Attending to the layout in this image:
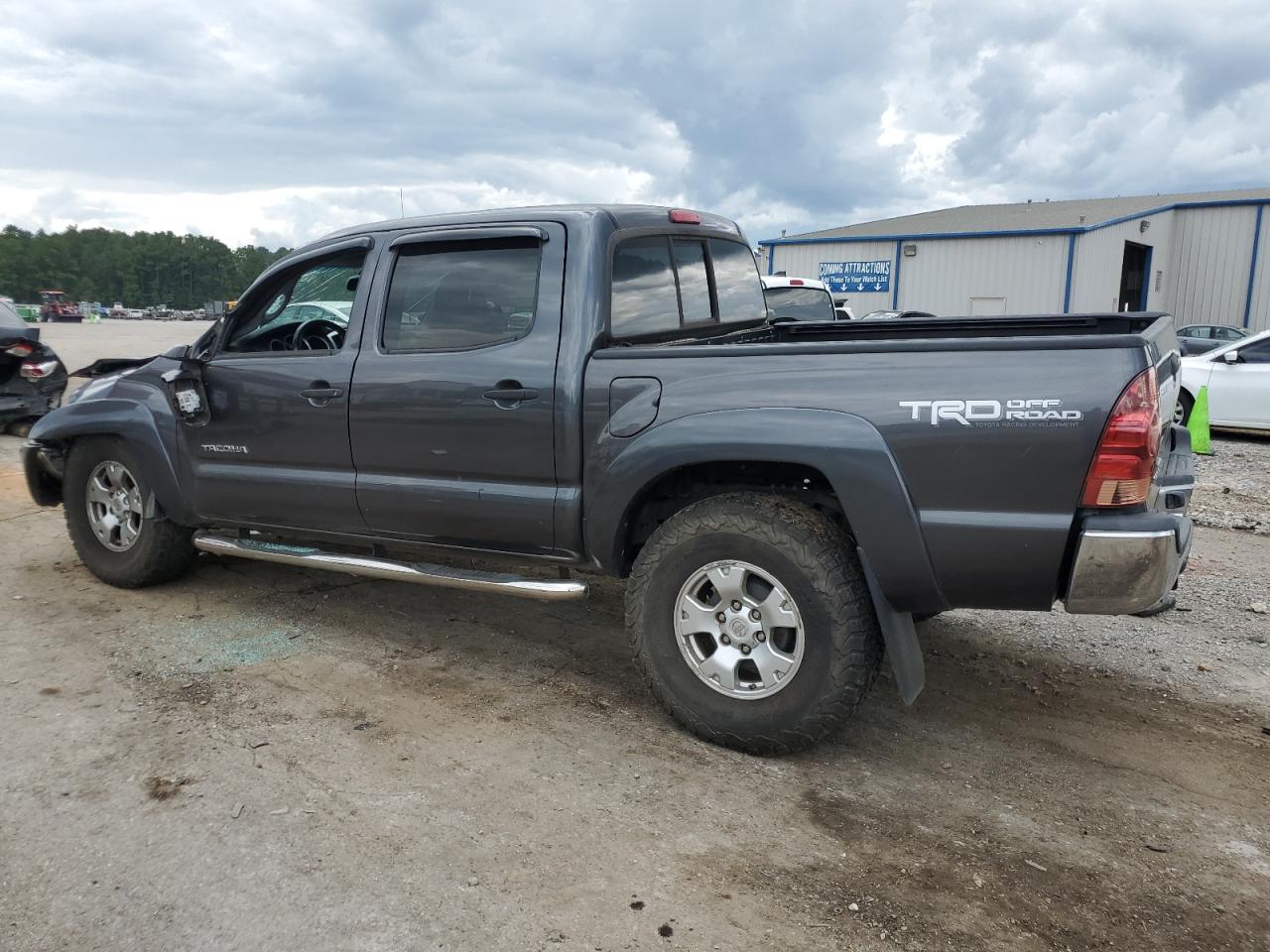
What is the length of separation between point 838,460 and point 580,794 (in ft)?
4.66

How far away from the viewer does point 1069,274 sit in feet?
88.1

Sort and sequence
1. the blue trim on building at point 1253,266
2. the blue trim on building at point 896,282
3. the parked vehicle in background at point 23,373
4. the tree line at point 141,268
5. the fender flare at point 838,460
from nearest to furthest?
the fender flare at point 838,460 < the parked vehicle in background at point 23,373 < the blue trim on building at point 896,282 < the blue trim on building at point 1253,266 < the tree line at point 141,268

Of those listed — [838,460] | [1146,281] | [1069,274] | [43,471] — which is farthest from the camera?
[1146,281]

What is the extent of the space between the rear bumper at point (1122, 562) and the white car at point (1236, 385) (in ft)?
30.3

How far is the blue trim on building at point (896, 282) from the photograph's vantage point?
29.0m

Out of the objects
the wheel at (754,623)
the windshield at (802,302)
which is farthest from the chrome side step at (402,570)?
the windshield at (802,302)

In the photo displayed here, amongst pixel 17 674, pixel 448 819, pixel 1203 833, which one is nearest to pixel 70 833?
pixel 448 819

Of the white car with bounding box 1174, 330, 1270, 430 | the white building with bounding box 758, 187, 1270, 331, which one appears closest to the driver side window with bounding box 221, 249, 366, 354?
the white car with bounding box 1174, 330, 1270, 430

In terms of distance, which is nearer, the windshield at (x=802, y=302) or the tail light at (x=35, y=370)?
the tail light at (x=35, y=370)

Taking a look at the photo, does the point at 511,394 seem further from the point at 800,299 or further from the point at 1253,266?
the point at 1253,266

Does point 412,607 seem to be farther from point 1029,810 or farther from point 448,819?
point 1029,810

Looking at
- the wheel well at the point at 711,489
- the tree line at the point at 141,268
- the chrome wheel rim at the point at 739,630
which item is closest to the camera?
the chrome wheel rim at the point at 739,630

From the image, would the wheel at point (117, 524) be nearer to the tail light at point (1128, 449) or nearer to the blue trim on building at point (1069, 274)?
the tail light at point (1128, 449)

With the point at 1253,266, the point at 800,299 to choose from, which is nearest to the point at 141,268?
the point at 1253,266
